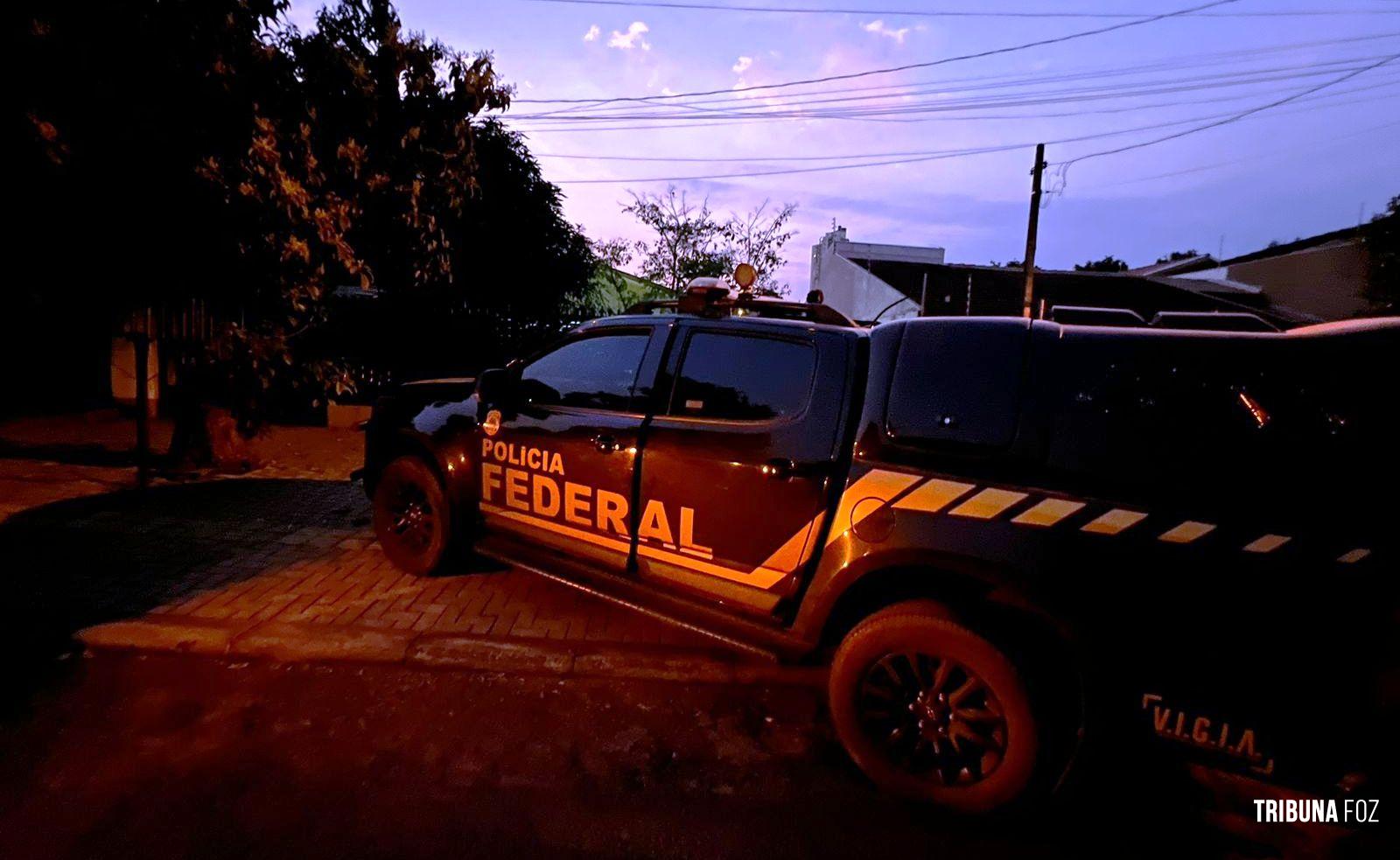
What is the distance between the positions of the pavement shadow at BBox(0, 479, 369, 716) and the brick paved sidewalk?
1 centimetres

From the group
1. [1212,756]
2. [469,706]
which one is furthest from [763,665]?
[1212,756]

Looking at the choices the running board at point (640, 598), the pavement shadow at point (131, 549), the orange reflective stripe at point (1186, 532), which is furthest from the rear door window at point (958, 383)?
the pavement shadow at point (131, 549)

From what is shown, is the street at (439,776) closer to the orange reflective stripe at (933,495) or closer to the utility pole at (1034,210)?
the orange reflective stripe at (933,495)

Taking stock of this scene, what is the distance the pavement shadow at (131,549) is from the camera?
373 centimetres

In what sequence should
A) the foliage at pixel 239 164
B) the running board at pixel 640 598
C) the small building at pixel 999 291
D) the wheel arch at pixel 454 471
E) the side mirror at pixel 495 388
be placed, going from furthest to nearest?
the small building at pixel 999 291 < the foliage at pixel 239 164 < the wheel arch at pixel 454 471 < the side mirror at pixel 495 388 < the running board at pixel 640 598

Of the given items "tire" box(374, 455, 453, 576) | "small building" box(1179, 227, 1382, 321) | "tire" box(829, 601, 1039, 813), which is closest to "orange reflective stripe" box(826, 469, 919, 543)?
"tire" box(829, 601, 1039, 813)

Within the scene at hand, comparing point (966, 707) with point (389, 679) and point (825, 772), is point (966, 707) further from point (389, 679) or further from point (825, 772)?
point (389, 679)

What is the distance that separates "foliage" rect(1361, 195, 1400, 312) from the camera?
18172 millimetres

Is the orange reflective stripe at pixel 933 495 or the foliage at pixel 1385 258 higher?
the foliage at pixel 1385 258

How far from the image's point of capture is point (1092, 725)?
7.75 feet

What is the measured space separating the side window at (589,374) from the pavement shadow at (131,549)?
2223mm

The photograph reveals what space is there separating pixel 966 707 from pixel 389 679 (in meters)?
2.60

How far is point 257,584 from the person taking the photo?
173 inches

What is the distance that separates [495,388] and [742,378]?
1.61 m
